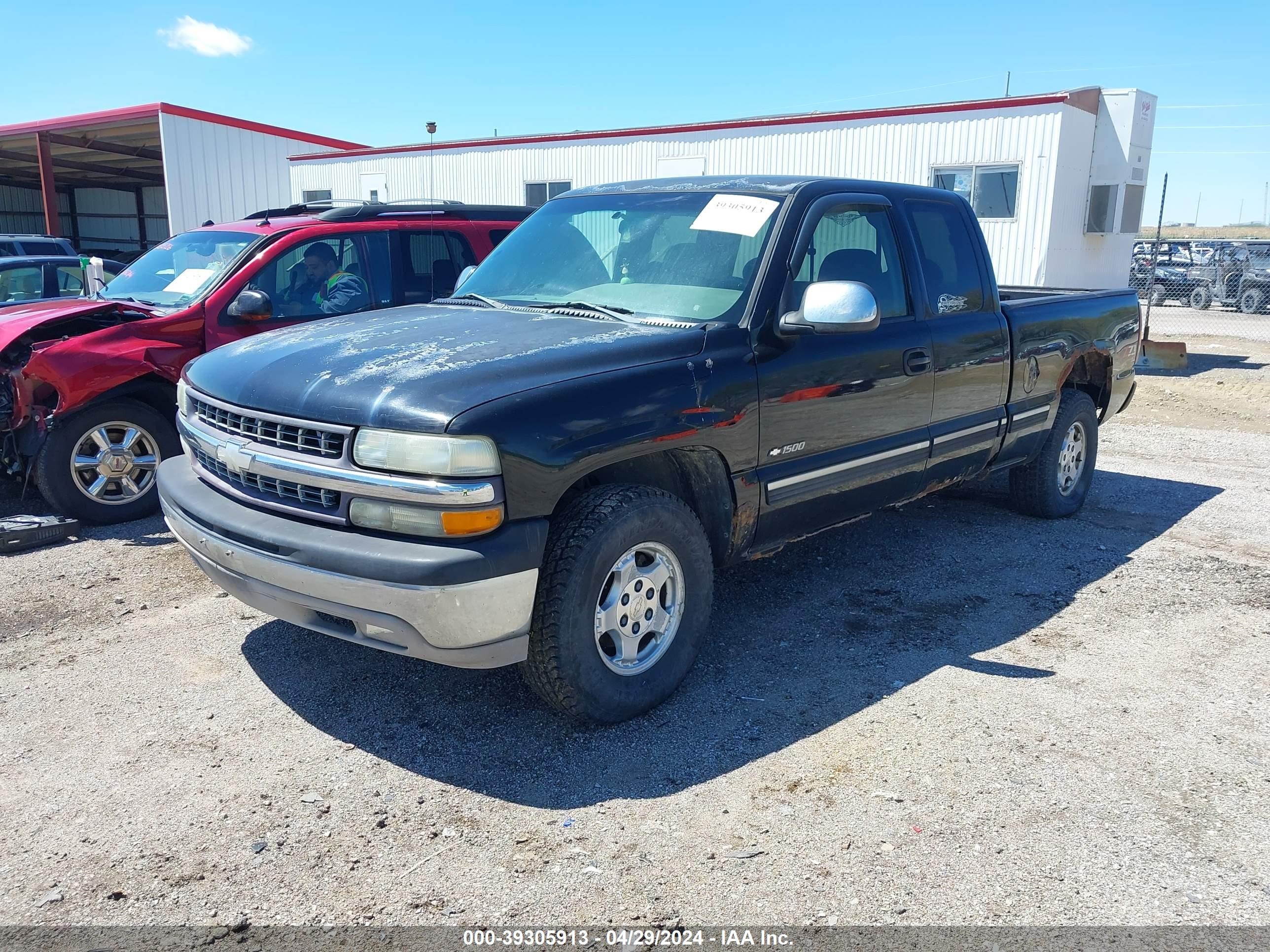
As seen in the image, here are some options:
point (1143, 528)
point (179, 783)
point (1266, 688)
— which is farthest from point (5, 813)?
point (1143, 528)

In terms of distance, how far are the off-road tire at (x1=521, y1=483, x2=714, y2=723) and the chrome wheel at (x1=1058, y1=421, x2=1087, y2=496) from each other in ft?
12.3

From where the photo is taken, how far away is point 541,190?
19328 millimetres

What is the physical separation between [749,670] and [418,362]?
1894 millimetres

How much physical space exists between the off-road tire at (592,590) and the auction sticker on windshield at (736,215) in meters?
1.32

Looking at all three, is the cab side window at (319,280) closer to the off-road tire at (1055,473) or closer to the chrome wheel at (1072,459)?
the off-road tire at (1055,473)

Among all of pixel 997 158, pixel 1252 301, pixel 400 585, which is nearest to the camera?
pixel 400 585

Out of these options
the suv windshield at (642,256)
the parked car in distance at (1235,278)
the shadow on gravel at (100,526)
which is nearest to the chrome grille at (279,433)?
the suv windshield at (642,256)

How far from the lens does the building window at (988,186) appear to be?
15.1 m

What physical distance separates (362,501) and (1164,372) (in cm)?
1477

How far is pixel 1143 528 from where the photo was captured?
21.7 feet

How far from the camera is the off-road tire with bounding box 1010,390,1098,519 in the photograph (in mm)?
6426

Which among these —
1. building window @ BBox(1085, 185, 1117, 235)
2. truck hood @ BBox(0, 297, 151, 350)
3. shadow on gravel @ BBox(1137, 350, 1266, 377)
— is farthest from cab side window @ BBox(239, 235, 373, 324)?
building window @ BBox(1085, 185, 1117, 235)

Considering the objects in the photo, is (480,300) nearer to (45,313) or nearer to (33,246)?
(45,313)

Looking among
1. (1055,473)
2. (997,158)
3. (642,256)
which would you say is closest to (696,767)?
(642,256)
